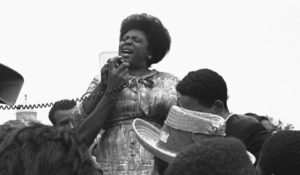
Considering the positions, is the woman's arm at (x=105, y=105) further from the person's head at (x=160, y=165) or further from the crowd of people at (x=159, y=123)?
the person's head at (x=160, y=165)

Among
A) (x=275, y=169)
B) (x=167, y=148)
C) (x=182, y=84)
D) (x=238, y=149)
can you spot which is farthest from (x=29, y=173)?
(x=182, y=84)

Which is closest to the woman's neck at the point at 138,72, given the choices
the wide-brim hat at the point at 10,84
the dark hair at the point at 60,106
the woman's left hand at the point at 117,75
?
the woman's left hand at the point at 117,75

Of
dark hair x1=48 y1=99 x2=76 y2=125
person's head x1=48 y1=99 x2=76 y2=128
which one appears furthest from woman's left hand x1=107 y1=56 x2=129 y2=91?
dark hair x1=48 y1=99 x2=76 y2=125

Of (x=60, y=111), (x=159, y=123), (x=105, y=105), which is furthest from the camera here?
(x=60, y=111)

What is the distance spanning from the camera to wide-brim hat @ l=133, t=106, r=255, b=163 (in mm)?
3852

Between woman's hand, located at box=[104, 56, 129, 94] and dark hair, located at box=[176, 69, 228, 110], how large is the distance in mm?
439

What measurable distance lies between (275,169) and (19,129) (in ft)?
4.12

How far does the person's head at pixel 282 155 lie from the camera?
308 centimetres

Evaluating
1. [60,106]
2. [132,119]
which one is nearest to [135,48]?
[132,119]

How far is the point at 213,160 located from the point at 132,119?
1943 millimetres

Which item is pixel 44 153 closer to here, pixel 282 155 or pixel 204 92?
pixel 282 155

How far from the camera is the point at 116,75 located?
4352 millimetres

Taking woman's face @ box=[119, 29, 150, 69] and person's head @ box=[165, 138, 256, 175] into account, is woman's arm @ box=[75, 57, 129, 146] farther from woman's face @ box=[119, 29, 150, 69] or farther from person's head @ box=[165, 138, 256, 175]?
person's head @ box=[165, 138, 256, 175]

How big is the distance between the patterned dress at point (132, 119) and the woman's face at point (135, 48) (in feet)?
0.38
